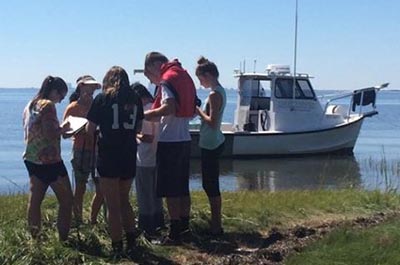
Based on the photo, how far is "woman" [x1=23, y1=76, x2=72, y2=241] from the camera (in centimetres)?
653

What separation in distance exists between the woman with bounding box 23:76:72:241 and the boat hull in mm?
17370

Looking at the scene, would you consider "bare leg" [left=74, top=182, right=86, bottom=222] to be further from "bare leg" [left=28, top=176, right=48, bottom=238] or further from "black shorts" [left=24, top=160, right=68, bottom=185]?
"black shorts" [left=24, top=160, right=68, bottom=185]

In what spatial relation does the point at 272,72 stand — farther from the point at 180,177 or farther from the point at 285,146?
the point at 180,177

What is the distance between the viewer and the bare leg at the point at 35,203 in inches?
264

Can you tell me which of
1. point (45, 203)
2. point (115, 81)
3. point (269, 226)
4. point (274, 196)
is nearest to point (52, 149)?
point (115, 81)

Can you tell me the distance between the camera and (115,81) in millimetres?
6516

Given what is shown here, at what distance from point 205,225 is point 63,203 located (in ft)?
5.76

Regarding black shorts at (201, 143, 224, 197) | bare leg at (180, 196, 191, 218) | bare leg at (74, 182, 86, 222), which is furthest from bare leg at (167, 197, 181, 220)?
bare leg at (74, 182, 86, 222)

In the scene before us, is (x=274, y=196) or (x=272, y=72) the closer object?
(x=274, y=196)

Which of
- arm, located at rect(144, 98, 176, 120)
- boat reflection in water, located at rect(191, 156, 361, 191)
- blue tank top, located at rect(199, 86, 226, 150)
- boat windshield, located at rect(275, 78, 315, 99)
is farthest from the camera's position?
boat windshield, located at rect(275, 78, 315, 99)

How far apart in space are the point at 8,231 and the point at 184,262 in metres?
1.53

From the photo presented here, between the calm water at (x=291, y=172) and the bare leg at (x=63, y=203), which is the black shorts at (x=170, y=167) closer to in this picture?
the bare leg at (x=63, y=203)

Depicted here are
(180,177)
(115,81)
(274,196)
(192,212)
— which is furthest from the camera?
(274,196)

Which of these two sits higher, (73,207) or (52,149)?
(52,149)
